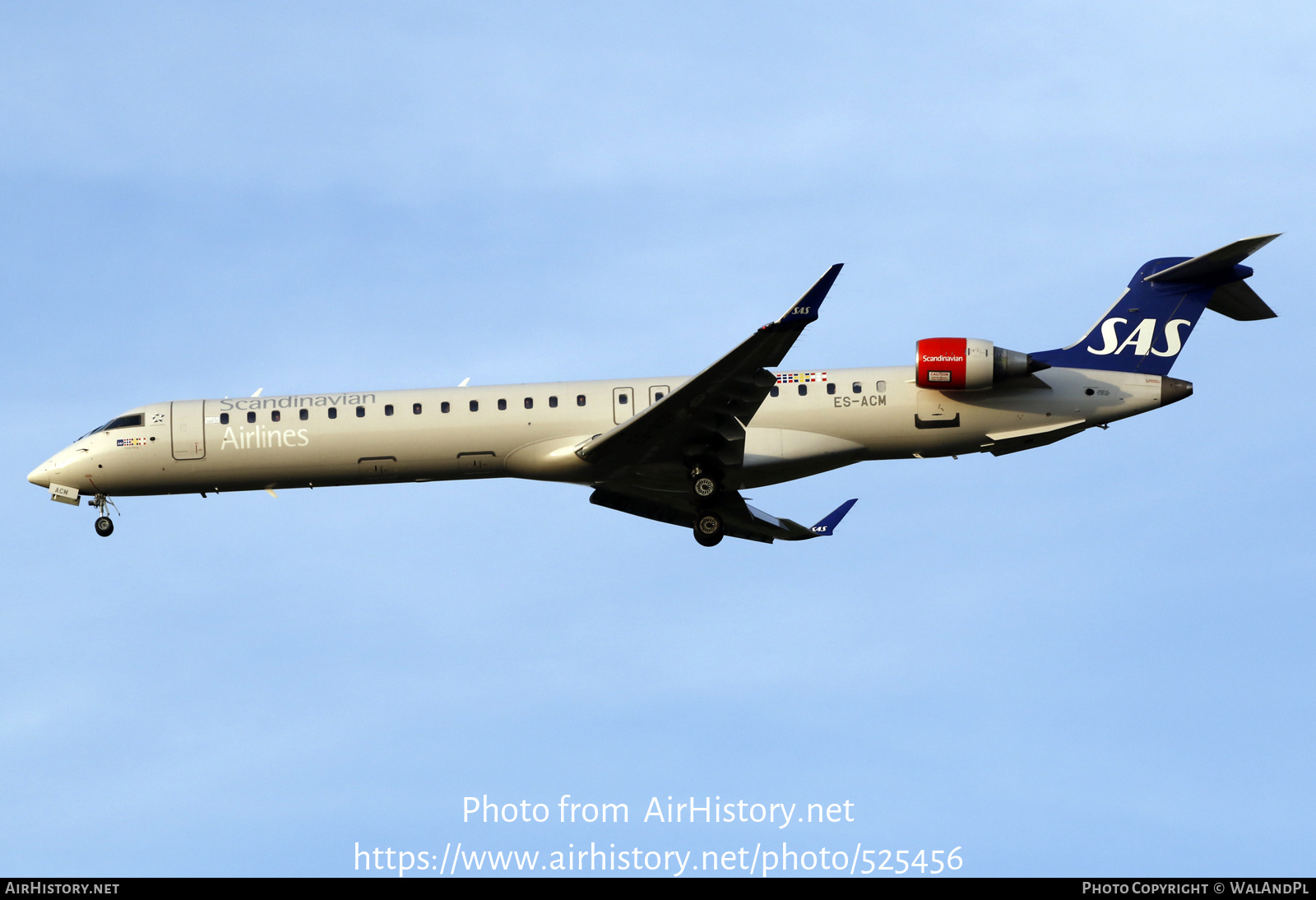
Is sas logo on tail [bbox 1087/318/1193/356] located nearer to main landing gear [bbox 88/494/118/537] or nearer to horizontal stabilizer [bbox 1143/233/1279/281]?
horizontal stabilizer [bbox 1143/233/1279/281]

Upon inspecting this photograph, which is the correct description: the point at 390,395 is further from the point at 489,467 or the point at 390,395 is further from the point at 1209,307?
the point at 1209,307

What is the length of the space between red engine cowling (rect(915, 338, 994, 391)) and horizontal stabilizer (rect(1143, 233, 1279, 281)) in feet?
14.8

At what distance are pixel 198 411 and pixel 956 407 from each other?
1510 centimetres

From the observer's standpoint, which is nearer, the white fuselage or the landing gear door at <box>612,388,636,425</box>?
the white fuselage

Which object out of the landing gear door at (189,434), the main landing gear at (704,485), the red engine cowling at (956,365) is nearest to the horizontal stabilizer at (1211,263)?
the red engine cowling at (956,365)

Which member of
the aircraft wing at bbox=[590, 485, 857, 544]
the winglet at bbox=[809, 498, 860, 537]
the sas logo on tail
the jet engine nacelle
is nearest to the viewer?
the jet engine nacelle

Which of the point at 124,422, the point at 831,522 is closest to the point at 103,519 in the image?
the point at 124,422

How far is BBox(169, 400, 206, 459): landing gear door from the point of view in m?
28.6

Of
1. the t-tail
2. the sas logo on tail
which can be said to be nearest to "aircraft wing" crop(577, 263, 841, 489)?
the t-tail

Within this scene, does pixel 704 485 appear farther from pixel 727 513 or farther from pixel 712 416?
pixel 727 513

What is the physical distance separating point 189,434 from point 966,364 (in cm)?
1536

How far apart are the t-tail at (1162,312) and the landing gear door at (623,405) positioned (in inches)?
323
